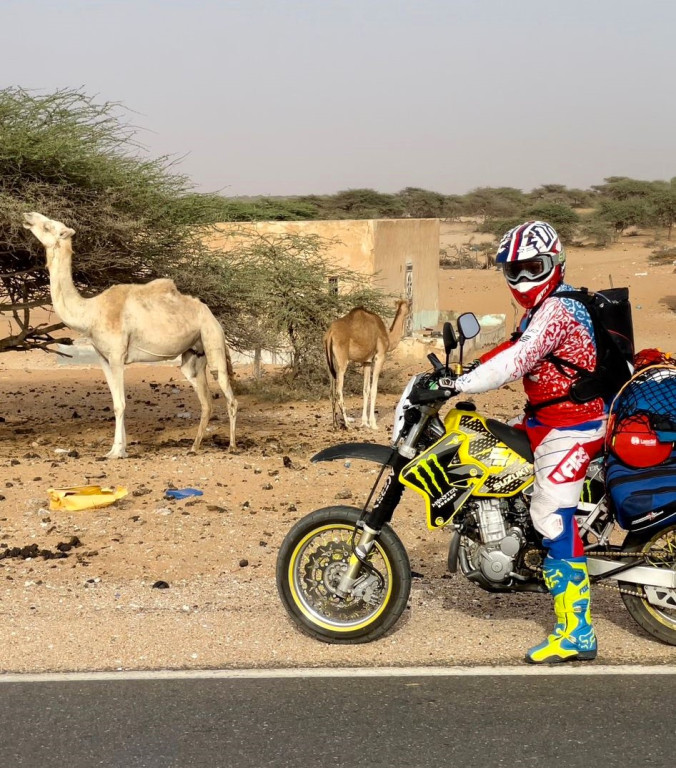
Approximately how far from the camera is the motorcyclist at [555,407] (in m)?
5.30

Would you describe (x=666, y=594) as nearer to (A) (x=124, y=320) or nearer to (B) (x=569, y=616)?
(B) (x=569, y=616)

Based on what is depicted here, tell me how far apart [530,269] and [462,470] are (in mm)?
1014

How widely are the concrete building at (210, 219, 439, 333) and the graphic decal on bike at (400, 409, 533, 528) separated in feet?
53.9

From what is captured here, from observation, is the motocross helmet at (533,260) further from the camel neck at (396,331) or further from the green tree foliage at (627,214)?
the green tree foliage at (627,214)

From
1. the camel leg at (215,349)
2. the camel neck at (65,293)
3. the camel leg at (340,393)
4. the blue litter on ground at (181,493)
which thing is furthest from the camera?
the camel leg at (340,393)

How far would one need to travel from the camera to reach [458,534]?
5660 millimetres

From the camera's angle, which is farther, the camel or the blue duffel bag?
the camel

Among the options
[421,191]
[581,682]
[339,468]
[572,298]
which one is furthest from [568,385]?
[421,191]

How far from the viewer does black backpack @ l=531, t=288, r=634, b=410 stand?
5.41 meters

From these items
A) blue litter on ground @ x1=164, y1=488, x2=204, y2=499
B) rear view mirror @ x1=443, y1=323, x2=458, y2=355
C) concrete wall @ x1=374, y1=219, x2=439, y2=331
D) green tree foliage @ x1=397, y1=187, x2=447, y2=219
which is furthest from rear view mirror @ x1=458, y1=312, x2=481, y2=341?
green tree foliage @ x1=397, y1=187, x2=447, y2=219

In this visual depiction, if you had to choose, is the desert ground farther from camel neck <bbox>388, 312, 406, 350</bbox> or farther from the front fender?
camel neck <bbox>388, 312, 406, 350</bbox>

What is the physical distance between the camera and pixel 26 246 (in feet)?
43.6

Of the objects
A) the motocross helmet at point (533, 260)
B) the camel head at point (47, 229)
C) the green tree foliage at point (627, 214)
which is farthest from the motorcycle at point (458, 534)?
the green tree foliage at point (627, 214)

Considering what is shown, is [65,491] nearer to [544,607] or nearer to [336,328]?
[544,607]
